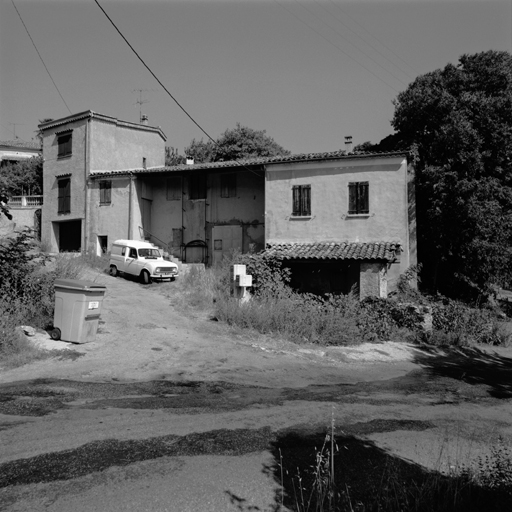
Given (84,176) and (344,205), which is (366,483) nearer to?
(344,205)

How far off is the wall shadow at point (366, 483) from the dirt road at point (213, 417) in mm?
44

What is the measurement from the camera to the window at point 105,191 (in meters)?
26.6

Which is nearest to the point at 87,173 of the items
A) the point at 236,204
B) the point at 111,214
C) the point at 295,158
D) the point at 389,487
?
the point at 111,214

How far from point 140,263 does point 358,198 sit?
34.4 ft

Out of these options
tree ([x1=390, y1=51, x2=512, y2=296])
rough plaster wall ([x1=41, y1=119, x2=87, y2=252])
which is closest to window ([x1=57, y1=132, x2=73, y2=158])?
rough plaster wall ([x1=41, y1=119, x2=87, y2=252])

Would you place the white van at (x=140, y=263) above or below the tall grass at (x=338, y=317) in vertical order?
above

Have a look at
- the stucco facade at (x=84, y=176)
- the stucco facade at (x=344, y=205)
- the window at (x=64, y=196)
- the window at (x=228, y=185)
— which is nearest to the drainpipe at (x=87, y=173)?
the stucco facade at (x=84, y=176)

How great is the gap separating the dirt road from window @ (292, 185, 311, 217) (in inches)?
387

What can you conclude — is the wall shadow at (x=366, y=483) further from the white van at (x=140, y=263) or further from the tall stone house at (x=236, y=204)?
the white van at (x=140, y=263)

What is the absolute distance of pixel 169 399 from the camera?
7.15m

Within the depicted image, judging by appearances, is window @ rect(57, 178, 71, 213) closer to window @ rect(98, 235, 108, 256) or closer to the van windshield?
window @ rect(98, 235, 108, 256)

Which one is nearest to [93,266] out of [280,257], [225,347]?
[280,257]

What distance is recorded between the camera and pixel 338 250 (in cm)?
1870

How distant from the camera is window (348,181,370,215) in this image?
65.9 feet
